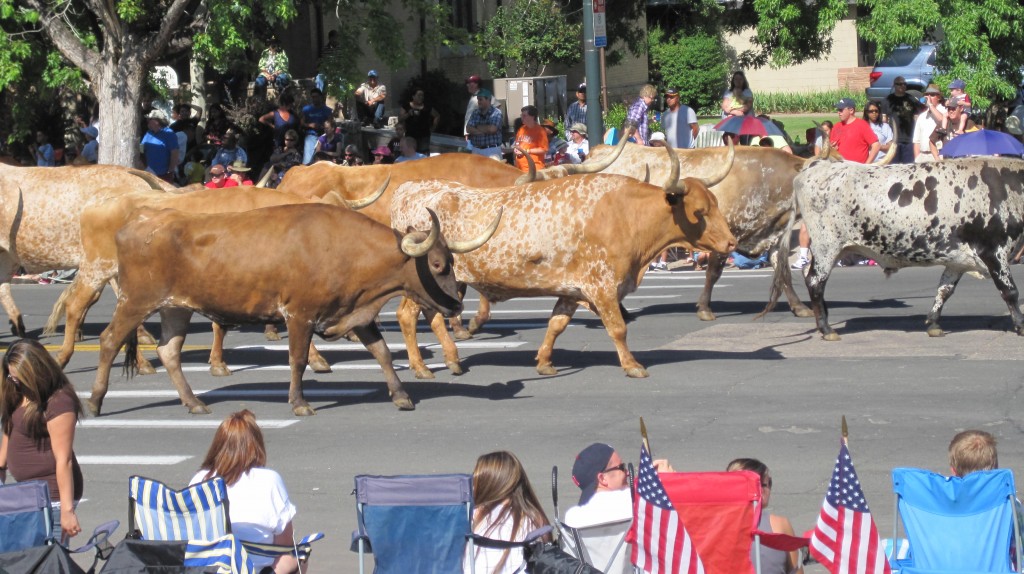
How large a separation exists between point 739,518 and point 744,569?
24cm

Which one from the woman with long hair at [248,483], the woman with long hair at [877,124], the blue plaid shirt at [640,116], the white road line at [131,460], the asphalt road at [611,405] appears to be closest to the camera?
the woman with long hair at [248,483]

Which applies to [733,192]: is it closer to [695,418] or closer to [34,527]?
[695,418]

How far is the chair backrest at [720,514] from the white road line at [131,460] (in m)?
5.21

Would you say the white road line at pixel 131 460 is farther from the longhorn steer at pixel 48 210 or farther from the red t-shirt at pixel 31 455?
the longhorn steer at pixel 48 210

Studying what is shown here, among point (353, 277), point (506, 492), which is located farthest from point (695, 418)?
point (506, 492)

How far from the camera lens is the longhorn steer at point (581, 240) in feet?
41.8

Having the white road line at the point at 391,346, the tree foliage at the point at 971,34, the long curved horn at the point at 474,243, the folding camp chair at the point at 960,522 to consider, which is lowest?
the white road line at the point at 391,346

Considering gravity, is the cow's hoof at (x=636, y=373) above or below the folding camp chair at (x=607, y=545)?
below

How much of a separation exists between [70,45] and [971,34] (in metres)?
14.1

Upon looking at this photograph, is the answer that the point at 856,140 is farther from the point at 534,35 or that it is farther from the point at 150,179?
the point at 534,35

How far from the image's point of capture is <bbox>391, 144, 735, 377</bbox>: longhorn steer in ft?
41.8

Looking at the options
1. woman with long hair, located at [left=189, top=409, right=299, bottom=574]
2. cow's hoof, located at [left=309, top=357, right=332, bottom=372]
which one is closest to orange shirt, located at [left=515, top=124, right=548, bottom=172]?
cow's hoof, located at [left=309, top=357, right=332, bottom=372]

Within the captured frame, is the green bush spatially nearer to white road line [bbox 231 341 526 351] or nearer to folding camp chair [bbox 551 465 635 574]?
white road line [bbox 231 341 526 351]

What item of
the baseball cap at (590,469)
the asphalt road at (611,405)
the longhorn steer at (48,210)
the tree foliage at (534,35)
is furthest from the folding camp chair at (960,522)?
the tree foliage at (534,35)
